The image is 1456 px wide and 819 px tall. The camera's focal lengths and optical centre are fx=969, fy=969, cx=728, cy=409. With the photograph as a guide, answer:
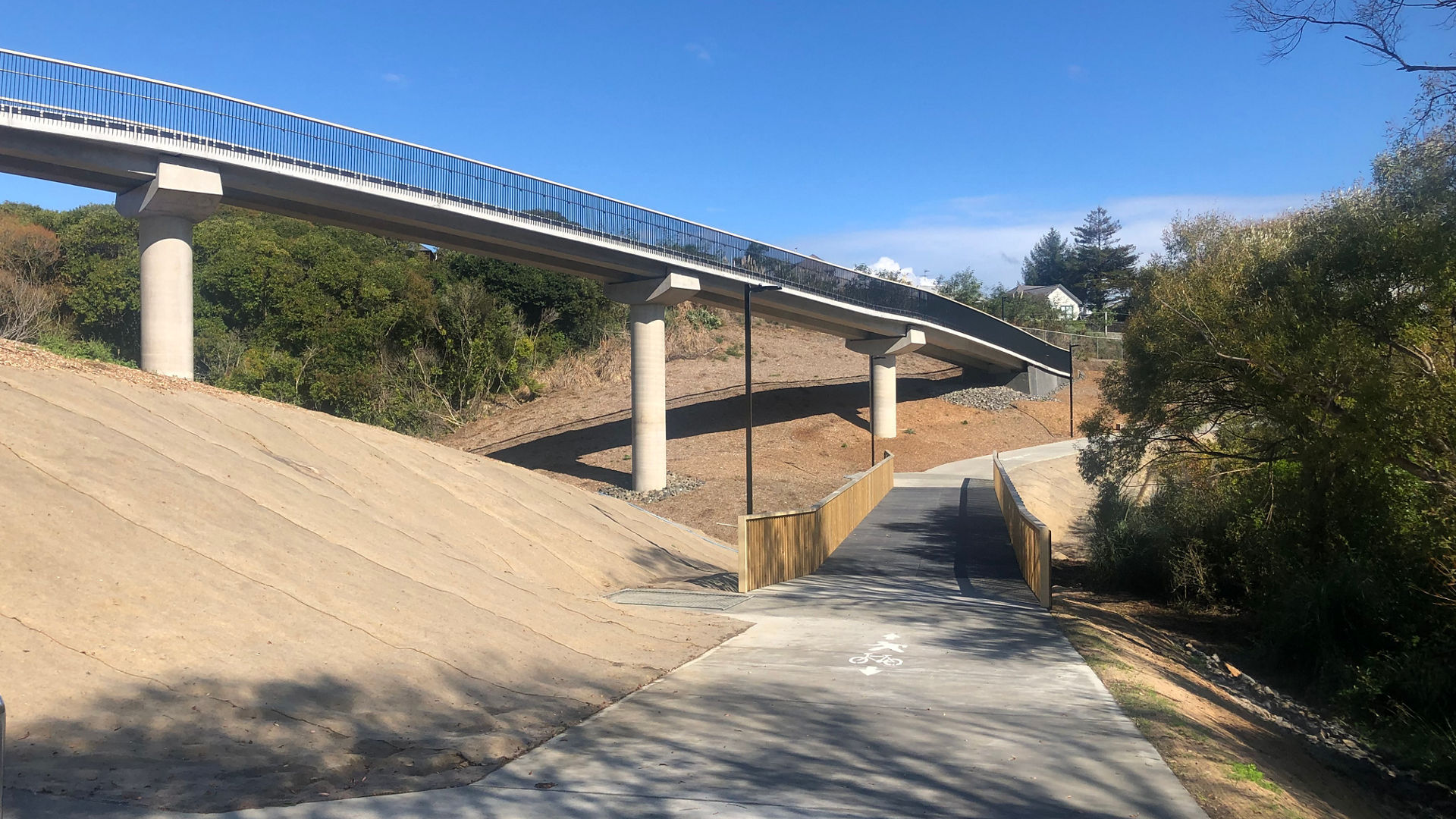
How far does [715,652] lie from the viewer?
1147cm

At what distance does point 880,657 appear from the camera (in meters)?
11.2

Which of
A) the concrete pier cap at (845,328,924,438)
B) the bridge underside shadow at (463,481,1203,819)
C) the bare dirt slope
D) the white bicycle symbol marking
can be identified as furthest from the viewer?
the concrete pier cap at (845,328,924,438)

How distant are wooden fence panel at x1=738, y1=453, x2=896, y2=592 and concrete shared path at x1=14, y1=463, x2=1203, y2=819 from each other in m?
2.88

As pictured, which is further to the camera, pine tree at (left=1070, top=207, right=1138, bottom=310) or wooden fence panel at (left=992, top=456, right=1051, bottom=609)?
pine tree at (left=1070, top=207, right=1138, bottom=310)

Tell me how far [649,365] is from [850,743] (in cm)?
2723

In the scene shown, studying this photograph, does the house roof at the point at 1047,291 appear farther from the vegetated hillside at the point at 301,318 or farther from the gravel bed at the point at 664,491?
Result: the gravel bed at the point at 664,491

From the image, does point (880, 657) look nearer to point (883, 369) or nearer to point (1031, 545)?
point (1031, 545)

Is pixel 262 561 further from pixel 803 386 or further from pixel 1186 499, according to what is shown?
pixel 803 386

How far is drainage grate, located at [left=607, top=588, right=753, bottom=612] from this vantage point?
1470cm

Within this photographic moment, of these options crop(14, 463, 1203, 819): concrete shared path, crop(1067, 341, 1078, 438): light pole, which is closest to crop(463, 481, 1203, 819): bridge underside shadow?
crop(14, 463, 1203, 819): concrete shared path

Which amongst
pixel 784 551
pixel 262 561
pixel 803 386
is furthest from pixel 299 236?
pixel 262 561

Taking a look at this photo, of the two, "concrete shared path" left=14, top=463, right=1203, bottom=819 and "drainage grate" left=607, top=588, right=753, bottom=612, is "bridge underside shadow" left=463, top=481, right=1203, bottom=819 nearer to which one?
"concrete shared path" left=14, top=463, right=1203, bottom=819

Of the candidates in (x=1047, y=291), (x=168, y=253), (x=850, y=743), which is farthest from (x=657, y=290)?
(x=1047, y=291)

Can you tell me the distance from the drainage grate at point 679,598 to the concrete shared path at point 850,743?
→ 4.53 feet
